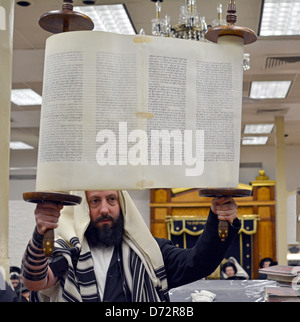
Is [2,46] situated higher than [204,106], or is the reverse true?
[2,46]

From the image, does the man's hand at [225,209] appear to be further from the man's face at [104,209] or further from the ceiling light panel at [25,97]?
the ceiling light panel at [25,97]

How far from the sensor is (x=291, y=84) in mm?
6898

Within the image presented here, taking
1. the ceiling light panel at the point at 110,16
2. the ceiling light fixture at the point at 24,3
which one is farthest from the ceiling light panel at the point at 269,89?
the ceiling light fixture at the point at 24,3

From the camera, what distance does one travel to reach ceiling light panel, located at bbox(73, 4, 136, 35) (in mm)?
4535

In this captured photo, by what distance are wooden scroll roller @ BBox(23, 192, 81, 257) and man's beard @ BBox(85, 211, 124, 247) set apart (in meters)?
0.61

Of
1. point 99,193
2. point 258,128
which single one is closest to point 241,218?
point 258,128

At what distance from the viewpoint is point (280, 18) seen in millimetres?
4742

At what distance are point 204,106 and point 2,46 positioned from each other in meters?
0.71

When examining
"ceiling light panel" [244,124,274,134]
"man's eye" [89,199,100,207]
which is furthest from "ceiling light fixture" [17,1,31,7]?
"ceiling light panel" [244,124,274,134]

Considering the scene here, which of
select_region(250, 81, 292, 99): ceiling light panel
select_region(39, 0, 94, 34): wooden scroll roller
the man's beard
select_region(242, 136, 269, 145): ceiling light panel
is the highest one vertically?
select_region(250, 81, 292, 99): ceiling light panel

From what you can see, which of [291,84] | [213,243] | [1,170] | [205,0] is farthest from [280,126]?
[1,170]

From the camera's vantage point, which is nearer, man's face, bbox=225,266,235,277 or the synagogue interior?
the synagogue interior

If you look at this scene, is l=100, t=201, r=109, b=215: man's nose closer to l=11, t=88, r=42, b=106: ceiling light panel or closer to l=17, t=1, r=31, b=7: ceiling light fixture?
l=17, t=1, r=31, b=7: ceiling light fixture
